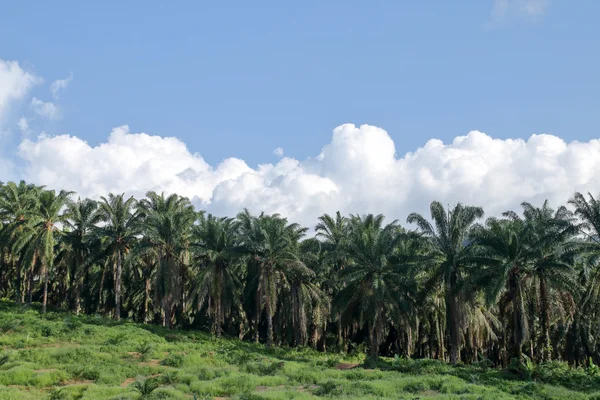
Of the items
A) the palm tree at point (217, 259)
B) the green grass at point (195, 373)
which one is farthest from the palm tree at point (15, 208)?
the palm tree at point (217, 259)

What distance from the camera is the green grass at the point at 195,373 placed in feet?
81.7

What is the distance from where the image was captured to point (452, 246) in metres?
41.9

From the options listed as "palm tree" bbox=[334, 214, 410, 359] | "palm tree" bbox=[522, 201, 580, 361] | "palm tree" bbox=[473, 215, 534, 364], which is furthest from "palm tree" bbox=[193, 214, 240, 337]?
"palm tree" bbox=[522, 201, 580, 361]

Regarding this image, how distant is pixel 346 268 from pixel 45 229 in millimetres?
27980

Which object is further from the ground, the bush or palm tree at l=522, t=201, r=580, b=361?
palm tree at l=522, t=201, r=580, b=361

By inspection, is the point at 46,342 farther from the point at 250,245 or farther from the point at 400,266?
the point at 400,266

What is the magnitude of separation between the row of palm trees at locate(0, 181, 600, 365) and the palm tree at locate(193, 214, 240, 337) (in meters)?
0.12

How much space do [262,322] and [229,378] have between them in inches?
1312

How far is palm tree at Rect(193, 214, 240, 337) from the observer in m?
47.1

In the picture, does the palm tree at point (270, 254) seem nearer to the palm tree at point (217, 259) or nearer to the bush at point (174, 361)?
the palm tree at point (217, 259)

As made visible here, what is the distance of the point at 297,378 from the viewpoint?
1206 inches

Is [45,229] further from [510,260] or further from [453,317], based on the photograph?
[510,260]

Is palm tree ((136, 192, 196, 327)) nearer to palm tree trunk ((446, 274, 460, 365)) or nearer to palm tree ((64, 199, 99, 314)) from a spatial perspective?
palm tree ((64, 199, 99, 314))

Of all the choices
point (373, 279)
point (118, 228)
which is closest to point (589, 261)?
point (373, 279)
